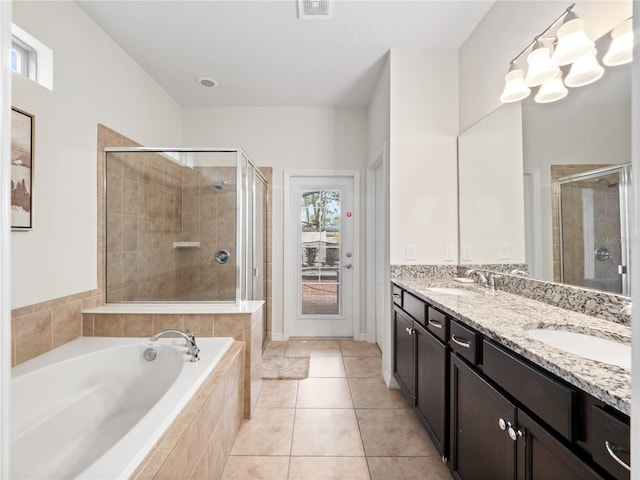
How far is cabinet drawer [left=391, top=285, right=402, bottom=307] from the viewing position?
2.19 meters

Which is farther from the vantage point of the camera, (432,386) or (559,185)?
(432,386)

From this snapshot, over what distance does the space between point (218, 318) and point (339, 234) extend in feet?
6.02

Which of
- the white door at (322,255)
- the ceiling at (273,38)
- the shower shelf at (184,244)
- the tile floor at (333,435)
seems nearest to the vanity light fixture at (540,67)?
the ceiling at (273,38)

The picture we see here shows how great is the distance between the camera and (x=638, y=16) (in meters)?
0.38

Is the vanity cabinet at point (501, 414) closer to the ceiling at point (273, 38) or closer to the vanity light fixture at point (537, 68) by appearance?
the vanity light fixture at point (537, 68)

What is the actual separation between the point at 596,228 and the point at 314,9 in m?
2.01

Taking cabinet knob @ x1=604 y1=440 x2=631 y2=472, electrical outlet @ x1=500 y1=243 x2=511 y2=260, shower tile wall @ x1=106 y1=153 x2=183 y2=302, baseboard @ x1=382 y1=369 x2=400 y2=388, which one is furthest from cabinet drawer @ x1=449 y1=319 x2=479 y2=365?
shower tile wall @ x1=106 y1=153 x2=183 y2=302

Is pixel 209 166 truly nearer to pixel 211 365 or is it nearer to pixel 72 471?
pixel 211 365

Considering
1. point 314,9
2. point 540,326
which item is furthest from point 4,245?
point 314,9

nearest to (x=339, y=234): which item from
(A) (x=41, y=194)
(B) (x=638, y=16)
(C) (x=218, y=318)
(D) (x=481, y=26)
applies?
(C) (x=218, y=318)

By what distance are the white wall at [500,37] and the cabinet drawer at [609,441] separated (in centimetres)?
149

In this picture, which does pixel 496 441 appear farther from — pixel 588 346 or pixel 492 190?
pixel 492 190

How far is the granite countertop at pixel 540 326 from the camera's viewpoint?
72 cm

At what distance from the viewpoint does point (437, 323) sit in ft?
5.15
